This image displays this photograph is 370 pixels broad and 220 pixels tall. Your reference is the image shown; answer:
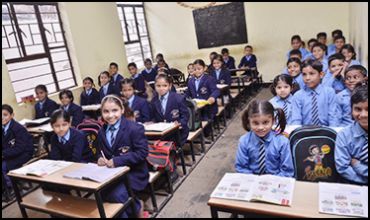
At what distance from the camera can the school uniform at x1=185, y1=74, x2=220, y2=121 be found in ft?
12.0

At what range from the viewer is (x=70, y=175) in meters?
1.80

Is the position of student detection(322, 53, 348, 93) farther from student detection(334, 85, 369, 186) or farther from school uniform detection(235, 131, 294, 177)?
school uniform detection(235, 131, 294, 177)

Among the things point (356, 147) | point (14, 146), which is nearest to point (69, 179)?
point (14, 146)

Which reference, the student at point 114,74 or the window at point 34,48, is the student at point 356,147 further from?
the window at point 34,48

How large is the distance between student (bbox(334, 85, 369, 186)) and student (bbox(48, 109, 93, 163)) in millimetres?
1914

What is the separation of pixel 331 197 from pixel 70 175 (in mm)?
1501

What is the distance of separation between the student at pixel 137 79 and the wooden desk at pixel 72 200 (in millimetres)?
2045

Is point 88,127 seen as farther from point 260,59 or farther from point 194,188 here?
point 260,59

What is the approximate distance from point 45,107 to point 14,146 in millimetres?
1102

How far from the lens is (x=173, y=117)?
298 cm

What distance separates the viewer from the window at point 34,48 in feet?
12.6

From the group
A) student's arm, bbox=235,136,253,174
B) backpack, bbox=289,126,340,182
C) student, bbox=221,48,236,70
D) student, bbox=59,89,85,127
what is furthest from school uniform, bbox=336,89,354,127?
student, bbox=221,48,236,70

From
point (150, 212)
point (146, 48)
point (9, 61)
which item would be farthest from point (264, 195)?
point (9, 61)

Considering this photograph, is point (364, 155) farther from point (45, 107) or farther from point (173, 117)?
point (45, 107)
